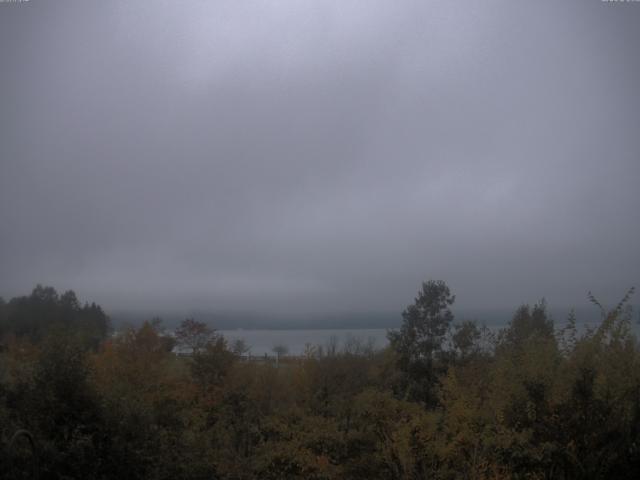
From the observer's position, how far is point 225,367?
2942 centimetres

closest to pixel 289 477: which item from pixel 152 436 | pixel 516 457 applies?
pixel 152 436

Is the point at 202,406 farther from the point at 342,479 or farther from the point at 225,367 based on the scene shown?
the point at 342,479

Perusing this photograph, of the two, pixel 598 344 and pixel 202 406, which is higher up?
pixel 598 344

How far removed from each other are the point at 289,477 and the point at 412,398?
27.8ft

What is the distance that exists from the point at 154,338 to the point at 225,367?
4.07 m

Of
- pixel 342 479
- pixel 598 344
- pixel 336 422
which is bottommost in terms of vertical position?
pixel 342 479

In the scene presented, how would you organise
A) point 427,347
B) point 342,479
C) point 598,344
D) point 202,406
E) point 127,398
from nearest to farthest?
point 598,344 → point 127,398 → point 342,479 → point 202,406 → point 427,347

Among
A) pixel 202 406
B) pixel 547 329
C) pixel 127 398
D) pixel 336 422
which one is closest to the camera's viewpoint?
pixel 127 398

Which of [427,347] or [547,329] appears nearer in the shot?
[547,329]

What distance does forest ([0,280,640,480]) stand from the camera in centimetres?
1305

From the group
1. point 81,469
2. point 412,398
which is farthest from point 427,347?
point 81,469

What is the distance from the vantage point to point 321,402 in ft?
87.1

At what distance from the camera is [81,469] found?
14469 millimetres

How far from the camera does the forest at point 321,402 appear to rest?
13047mm
